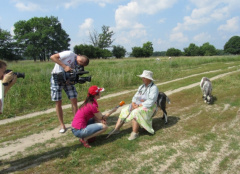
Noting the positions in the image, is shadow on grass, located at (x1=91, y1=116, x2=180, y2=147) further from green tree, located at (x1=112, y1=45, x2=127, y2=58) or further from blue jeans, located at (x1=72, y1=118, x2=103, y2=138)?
green tree, located at (x1=112, y1=45, x2=127, y2=58)

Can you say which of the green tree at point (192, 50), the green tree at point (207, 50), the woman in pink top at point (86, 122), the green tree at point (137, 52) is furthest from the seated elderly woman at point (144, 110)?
the green tree at point (192, 50)

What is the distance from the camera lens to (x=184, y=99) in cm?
749

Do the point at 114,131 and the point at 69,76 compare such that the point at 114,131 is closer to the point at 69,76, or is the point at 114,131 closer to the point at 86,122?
the point at 86,122

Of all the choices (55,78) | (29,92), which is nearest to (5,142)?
(55,78)

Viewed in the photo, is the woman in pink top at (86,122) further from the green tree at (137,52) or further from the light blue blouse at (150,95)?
the green tree at (137,52)

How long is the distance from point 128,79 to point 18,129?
7.47 m

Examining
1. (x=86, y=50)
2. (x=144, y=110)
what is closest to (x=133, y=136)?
(x=144, y=110)

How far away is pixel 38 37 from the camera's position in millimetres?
52219

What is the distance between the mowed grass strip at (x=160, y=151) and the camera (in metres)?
3.23

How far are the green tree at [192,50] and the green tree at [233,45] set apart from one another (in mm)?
11089

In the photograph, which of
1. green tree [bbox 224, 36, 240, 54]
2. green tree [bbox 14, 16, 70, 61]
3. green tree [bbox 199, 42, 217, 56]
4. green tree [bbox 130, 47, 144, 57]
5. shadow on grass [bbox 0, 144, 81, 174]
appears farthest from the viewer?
green tree [bbox 199, 42, 217, 56]

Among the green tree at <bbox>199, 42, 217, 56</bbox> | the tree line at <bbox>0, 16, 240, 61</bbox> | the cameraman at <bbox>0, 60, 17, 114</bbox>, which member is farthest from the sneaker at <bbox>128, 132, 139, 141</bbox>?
the green tree at <bbox>199, 42, 217, 56</bbox>

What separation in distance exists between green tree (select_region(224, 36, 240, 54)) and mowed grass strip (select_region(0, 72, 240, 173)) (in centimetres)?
8062

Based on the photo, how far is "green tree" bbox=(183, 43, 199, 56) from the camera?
80562 millimetres
